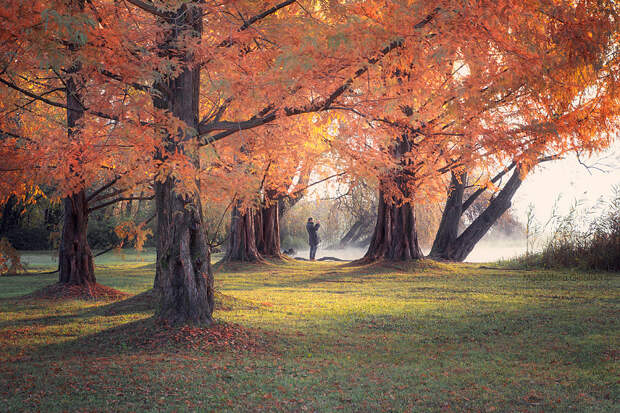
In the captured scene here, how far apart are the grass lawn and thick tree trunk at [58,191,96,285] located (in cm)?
114

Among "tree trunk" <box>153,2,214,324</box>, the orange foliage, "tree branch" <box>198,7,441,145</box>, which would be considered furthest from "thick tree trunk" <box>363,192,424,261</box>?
"tree trunk" <box>153,2,214,324</box>

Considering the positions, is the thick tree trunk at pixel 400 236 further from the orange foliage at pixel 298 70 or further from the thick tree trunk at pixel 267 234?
the orange foliage at pixel 298 70

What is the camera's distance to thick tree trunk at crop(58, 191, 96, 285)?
12.3 meters

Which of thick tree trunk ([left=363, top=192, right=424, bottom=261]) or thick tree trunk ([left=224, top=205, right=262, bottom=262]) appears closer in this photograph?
thick tree trunk ([left=363, top=192, right=424, bottom=261])

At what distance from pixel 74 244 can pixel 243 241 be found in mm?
8753

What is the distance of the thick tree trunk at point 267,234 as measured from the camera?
22.6 meters

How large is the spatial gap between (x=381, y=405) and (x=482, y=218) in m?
16.9

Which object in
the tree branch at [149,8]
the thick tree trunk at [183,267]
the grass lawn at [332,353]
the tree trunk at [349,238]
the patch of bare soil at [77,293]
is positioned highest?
the tree branch at [149,8]

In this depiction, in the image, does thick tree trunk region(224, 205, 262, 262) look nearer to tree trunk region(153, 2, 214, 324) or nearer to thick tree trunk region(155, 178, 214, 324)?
tree trunk region(153, 2, 214, 324)

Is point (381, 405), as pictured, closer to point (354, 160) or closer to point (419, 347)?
point (419, 347)

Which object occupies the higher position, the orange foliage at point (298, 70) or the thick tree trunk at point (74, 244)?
the orange foliage at point (298, 70)

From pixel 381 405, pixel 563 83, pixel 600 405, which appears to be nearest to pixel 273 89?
pixel 563 83

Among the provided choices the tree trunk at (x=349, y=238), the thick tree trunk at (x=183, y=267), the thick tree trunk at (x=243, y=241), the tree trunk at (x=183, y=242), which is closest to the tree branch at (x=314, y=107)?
the tree trunk at (x=183, y=242)

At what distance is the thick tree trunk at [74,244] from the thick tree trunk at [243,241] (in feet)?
27.7
